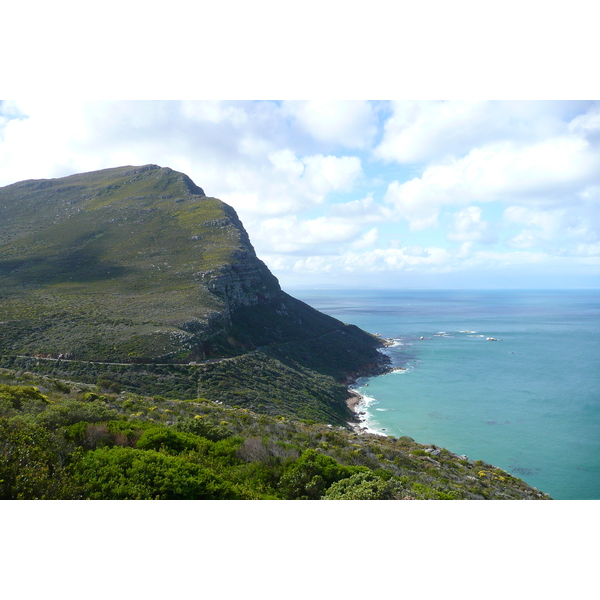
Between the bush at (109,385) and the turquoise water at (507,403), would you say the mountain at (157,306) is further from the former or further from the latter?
the turquoise water at (507,403)

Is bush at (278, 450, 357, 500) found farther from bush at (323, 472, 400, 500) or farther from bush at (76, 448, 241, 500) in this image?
bush at (76, 448, 241, 500)

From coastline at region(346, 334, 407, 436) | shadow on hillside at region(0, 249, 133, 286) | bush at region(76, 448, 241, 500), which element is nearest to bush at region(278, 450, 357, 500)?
bush at region(76, 448, 241, 500)

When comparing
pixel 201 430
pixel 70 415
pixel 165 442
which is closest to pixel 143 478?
pixel 165 442

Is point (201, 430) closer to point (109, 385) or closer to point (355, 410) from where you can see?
point (109, 385)

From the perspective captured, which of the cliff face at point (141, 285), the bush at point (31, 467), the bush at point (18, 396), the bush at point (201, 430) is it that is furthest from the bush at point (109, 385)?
the bush at point (31, 467)

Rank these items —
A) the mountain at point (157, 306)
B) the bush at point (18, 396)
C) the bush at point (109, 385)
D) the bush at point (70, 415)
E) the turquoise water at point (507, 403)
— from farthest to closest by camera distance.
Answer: the turquoise water at point (507, 403) < the mountain at point (157, 306) < the bush at point (109, 385) < the bush at point (18, 396) < the bush at point (70, 415)

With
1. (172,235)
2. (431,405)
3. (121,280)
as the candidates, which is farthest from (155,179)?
(431,405)
